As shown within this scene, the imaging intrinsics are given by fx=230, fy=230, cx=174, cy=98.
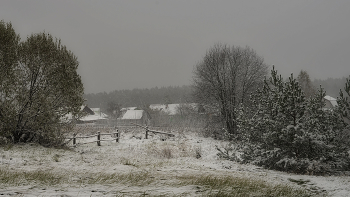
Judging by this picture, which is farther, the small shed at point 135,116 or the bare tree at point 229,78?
the small shed at point 135,116

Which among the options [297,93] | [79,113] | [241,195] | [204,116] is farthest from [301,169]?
[204,116]

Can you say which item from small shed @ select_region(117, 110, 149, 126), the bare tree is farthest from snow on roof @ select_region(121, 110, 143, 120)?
the bare tree

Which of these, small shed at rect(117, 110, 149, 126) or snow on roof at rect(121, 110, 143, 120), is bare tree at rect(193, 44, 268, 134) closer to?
small shed at rect(117, 110, 149, 126)

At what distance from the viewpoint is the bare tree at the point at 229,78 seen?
2331cm

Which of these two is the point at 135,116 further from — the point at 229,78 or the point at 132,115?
the point at 229,78

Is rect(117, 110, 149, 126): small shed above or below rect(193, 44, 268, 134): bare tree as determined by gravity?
below

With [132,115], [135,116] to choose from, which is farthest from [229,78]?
[132,115]

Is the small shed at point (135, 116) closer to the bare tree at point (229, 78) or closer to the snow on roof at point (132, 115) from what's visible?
the snow on roof at point (132, 115)

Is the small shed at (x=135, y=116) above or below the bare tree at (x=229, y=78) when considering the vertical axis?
below

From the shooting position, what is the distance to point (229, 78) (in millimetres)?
23750

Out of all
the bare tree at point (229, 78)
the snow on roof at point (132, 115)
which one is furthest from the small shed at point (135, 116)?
the bare tree at point (229, 78)

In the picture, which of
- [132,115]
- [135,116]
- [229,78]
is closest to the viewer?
Answer: [229,78]

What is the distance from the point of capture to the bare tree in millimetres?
23312

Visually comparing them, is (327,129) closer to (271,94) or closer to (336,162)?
(336,162)
